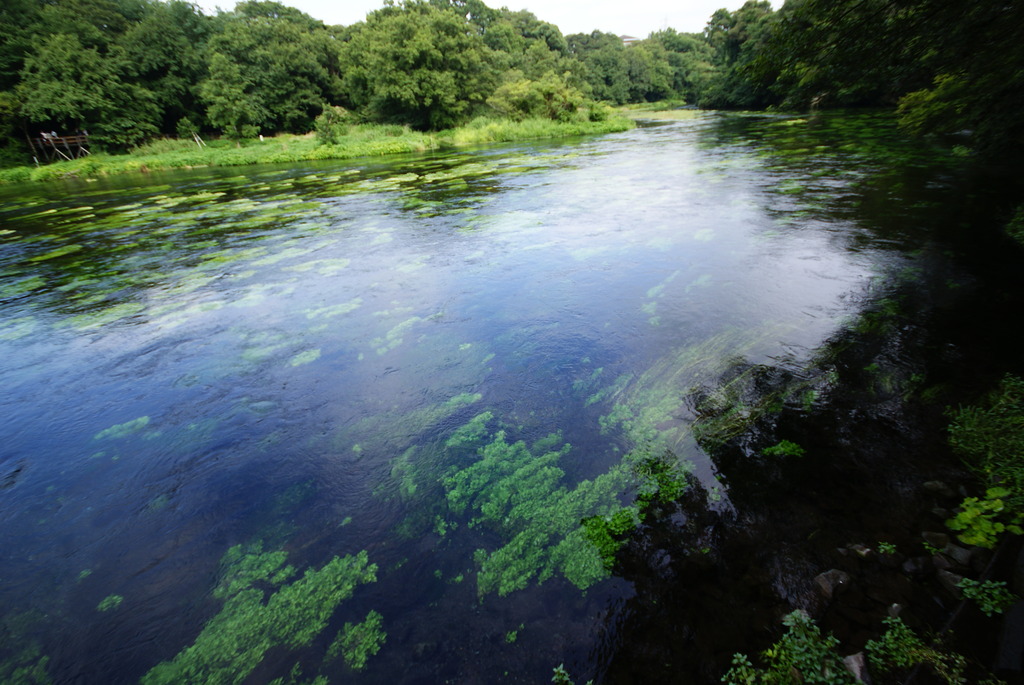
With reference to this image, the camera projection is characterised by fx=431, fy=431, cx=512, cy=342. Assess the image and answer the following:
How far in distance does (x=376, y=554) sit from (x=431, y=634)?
0.80 meters

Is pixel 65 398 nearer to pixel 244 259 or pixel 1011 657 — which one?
pixel 244 259

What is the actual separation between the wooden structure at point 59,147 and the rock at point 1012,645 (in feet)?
165

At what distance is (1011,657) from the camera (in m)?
2.04

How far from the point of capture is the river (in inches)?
112

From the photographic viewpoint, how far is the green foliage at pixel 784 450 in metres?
3.68

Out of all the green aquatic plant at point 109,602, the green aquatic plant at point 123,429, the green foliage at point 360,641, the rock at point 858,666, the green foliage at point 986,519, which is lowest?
the green aquatic plant at point 109,602

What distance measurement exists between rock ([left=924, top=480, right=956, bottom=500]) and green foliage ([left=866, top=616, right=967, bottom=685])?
132 centimetres

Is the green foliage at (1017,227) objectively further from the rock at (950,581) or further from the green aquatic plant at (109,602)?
the green aquatic plant at (109,602)

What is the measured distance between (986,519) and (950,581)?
61 centimetres

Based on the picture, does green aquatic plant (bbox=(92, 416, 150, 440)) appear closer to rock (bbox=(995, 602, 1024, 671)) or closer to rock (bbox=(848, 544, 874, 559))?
rock (bbox=(848, 544, 874, 559))

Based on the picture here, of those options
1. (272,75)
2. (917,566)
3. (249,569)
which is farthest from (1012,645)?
(272,75)

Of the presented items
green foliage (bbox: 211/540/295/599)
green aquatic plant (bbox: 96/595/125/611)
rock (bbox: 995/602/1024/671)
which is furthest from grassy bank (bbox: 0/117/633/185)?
rock (bbox: 995/602/1024/671)

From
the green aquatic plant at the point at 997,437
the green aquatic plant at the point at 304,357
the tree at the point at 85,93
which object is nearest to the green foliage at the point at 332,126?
the tree at the point at 85,93

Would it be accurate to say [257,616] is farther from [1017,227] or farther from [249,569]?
[1017,227]
